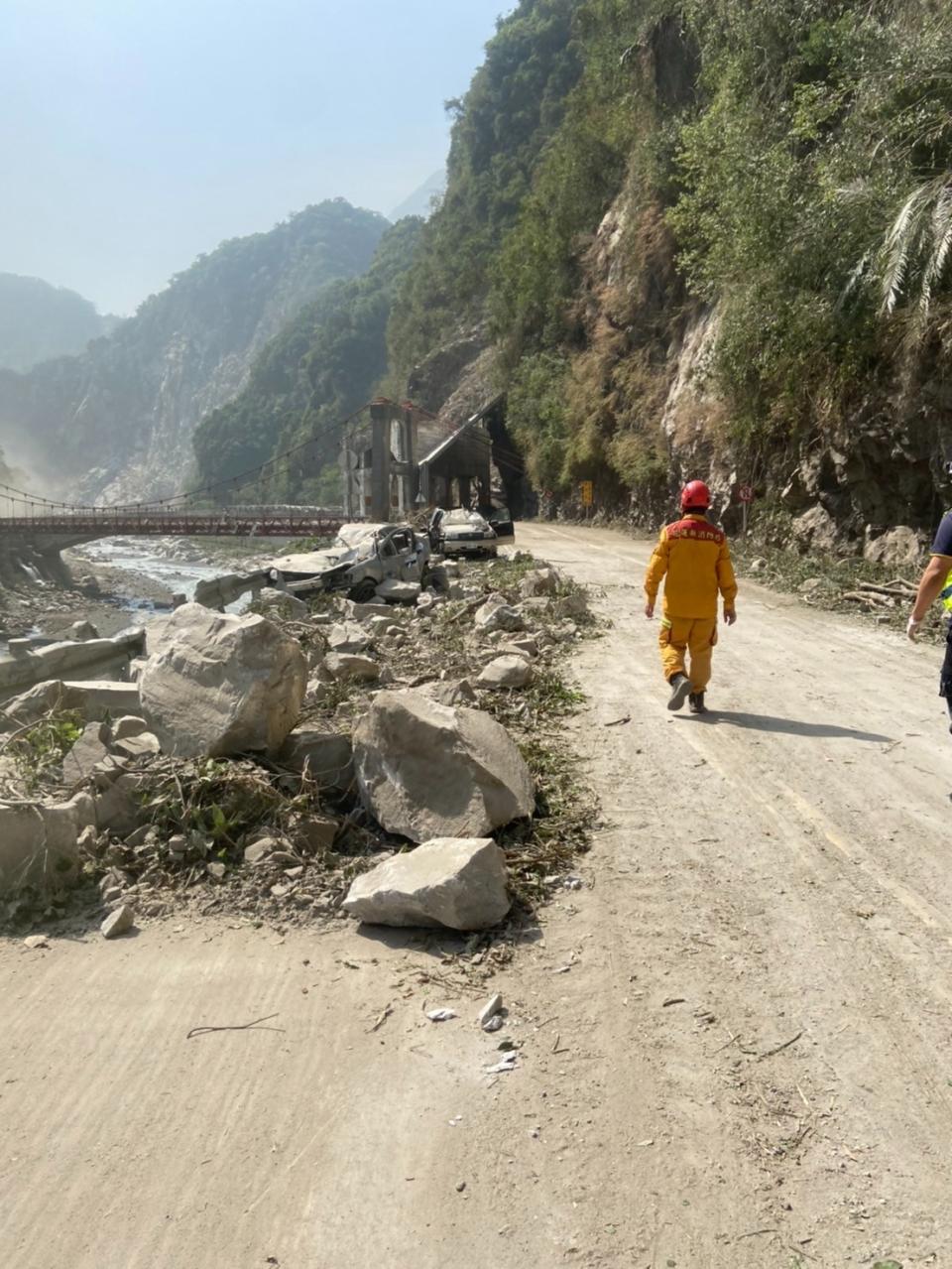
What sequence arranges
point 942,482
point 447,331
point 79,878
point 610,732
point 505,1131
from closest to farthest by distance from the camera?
point 505,1131 → point 79,878 → point 610,732 → point 942,482 → point 447,331

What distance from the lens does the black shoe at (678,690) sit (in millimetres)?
7039

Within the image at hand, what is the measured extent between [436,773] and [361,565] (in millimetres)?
13605

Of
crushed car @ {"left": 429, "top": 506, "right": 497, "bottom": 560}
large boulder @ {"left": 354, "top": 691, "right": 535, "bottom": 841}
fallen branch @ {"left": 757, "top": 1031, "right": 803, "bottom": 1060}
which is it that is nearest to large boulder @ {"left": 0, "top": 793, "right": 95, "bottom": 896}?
large boulder @ {"left": 354, "top": 691, "right": 535, "bottom": 841}

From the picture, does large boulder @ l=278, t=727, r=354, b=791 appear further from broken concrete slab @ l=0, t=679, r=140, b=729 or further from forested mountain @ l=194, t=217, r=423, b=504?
forested mountain @ l=194, t=217, r=423, b=504

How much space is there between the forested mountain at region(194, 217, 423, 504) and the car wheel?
81.1m

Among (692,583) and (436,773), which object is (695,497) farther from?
(436,773)

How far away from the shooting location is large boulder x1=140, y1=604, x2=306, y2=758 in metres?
5.57

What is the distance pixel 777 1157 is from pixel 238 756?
369 cm

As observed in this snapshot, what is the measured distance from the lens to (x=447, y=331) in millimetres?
75625

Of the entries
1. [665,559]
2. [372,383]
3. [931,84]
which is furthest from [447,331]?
[665,559]

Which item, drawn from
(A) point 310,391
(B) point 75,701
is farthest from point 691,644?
(A) point 310,391

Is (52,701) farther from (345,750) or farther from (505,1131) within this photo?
(505,1131)

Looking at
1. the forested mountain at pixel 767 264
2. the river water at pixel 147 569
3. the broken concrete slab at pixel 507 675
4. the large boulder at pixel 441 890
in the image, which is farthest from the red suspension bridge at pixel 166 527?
the large boulder at pixel 441 890

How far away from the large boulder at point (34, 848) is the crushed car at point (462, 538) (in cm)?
1861
